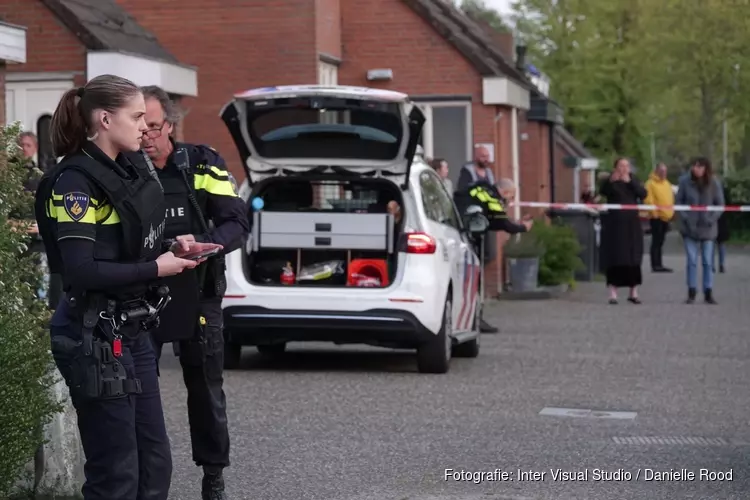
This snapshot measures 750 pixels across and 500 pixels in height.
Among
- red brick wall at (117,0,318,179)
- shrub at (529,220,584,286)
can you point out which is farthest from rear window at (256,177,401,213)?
shrub at (529,220,584,286)

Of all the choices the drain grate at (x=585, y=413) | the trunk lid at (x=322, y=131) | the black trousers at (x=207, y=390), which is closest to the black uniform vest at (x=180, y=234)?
the black trousers at (x=207, y=390)

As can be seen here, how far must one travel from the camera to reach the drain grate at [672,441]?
9.09 meters

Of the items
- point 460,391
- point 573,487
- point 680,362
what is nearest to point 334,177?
point 460,391

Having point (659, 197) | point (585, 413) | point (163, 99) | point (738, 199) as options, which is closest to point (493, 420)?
point (585, 413)

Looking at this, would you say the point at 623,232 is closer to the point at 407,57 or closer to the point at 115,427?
the point at 407,57

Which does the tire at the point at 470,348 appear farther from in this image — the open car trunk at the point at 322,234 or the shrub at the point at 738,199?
the shrub at the point at 738,199

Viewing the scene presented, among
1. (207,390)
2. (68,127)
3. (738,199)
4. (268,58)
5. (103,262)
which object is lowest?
(207,390)

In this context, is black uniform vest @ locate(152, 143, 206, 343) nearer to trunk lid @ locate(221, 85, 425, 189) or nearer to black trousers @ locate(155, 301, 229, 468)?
black trousers @ locate(155, 301, 229, 468)

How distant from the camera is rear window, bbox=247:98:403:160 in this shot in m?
12.0

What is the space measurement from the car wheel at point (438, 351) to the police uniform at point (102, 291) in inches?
278

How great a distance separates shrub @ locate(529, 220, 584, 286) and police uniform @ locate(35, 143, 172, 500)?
713 inches

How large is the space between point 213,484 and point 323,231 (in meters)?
5.75

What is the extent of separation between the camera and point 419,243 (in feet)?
40.1

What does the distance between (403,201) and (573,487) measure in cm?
491
